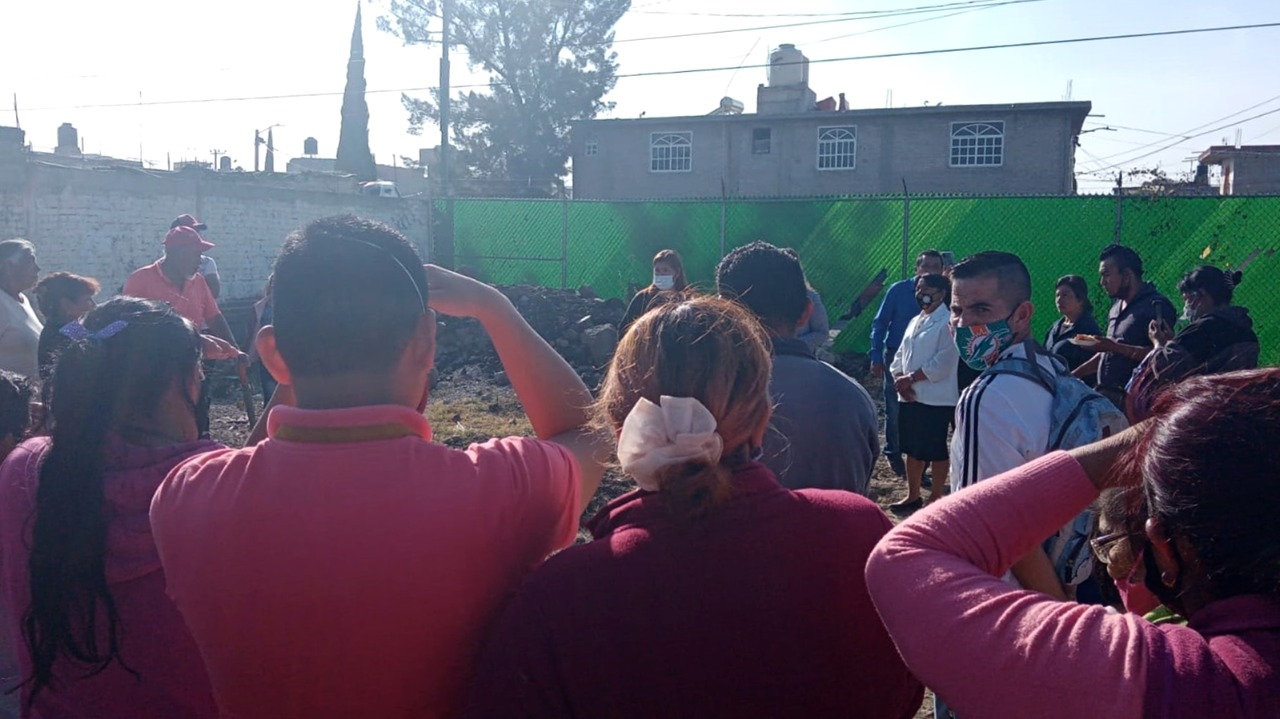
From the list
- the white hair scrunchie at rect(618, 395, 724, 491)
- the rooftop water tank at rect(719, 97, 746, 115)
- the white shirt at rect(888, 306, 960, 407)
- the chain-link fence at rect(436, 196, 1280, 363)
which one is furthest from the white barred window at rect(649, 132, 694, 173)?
the white hair scrunchie at rect(618, 395, 724, 491)

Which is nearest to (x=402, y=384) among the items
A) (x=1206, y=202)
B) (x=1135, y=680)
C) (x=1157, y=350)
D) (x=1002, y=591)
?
(x=1002, y=591)

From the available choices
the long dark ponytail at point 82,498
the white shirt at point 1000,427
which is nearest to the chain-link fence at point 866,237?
the white shirt at point 1000,427

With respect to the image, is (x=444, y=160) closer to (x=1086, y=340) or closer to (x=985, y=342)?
(x=1086, y=340)

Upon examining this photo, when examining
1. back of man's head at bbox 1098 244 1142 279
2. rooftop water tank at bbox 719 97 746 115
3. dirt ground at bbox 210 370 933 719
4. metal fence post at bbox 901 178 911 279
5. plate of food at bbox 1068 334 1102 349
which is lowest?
dirt ground at bbox 210 370 933 719

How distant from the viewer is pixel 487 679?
4.81 feet

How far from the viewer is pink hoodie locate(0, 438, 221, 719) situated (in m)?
1.88

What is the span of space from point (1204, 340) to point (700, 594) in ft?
13.9

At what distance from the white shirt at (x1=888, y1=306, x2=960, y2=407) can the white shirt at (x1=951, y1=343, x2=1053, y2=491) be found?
3.27 meters

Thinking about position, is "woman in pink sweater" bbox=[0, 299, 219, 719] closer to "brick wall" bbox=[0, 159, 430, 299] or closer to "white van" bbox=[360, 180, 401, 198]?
"brick wall" bbox=[0, 159, 430, 299]

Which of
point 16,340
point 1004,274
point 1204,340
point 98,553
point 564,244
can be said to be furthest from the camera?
point 564,244

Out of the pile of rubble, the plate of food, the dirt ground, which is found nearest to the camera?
the plate of food

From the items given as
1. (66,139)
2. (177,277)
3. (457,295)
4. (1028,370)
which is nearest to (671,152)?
(66,139)

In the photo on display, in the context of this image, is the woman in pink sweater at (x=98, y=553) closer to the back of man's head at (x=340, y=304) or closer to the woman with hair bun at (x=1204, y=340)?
the back of man's head at (x=340, y=304)

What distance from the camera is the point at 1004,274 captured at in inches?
133
